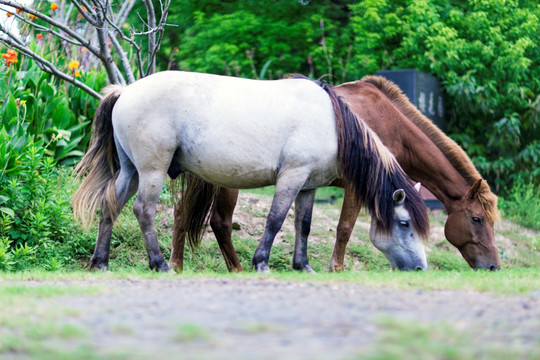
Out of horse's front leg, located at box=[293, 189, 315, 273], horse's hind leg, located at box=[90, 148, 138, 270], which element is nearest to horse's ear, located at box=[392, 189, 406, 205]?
horse's front leg, located at box=[293, 189, 315, 273]

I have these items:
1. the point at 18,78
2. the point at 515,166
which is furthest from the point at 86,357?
the point at 515,166

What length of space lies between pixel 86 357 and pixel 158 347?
256 millimetres

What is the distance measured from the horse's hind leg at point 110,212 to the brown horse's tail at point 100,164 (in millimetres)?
86

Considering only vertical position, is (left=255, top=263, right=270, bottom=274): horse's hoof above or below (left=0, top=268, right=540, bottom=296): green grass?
below

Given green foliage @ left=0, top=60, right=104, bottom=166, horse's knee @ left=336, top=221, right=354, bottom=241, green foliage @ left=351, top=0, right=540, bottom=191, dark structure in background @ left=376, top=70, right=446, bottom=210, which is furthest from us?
green foliage @ left=351, top=0, right=540, bottom=191

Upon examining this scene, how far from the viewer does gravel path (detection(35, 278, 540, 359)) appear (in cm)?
252

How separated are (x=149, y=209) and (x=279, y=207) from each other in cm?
108

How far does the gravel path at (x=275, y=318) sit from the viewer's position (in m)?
2.52

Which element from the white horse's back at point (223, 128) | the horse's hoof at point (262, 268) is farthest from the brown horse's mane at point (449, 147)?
the horse's hoof at point (262, 268)

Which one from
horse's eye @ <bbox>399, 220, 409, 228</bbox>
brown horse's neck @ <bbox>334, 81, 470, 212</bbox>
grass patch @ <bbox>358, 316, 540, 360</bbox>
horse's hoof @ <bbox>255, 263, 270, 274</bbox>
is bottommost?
horse's hoof @ <bbox>255, 263, 270, 274</bbox>

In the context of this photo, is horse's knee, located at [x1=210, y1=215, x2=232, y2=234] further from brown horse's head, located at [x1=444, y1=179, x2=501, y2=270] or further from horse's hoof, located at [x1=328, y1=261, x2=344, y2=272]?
brown horse's head, located at [x1=444, y1=179, x2=501, y2=270]

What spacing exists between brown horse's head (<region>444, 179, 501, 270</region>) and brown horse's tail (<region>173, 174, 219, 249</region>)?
2.45 meters

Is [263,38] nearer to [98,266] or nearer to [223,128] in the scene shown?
[223,128]

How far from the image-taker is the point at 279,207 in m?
5.76
